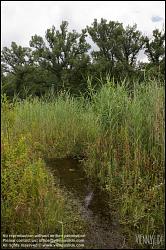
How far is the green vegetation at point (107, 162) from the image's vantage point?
318 centimetres

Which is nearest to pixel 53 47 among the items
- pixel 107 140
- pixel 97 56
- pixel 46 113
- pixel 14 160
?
pixel 97 56

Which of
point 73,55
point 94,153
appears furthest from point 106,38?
point 94,153

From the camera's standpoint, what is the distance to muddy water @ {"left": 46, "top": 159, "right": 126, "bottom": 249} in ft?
10.5

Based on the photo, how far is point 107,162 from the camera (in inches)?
184

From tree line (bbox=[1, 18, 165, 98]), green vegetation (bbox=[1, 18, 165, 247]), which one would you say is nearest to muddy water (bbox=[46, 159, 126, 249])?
green vegetation (bbox=[1, 18, 165, 247])

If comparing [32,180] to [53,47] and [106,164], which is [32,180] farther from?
[53,47]

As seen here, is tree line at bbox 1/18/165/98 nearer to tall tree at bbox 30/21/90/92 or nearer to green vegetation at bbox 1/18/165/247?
tall tree at bbox 30/21/90/92

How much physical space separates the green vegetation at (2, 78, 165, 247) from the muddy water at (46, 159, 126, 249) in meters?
0.13

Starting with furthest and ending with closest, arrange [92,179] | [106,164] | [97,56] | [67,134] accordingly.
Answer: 1. [97,56]
2. [67,134]
3. [92,179]
4. [106,164]

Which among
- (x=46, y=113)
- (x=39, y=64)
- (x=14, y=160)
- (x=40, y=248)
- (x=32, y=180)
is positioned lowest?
(x=40, y=248)

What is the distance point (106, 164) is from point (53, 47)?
73.0 ft

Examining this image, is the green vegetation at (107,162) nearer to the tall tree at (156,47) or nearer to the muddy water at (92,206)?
the muddy water at (92,206)

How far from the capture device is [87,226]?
3447 millimetres

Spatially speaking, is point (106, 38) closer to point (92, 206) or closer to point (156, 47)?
point (156, 47)
